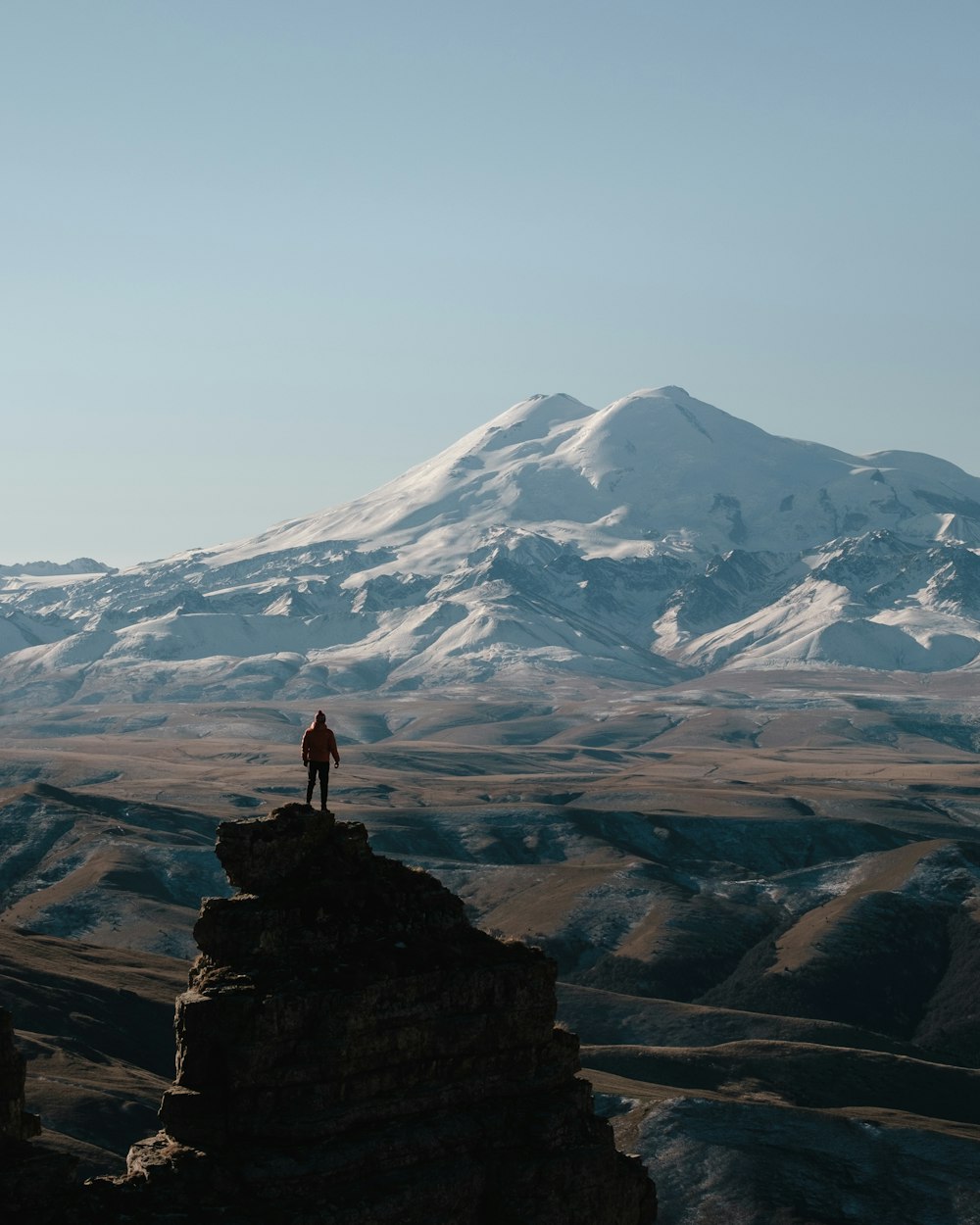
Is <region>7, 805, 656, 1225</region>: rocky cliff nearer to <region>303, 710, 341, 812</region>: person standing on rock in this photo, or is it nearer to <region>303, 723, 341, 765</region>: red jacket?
<region>303, 710, 341, 812</region>: person standing on rock

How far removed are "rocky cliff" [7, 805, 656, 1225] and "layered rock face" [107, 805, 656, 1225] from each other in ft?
0.12

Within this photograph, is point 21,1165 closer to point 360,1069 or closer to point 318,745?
point 360,1069

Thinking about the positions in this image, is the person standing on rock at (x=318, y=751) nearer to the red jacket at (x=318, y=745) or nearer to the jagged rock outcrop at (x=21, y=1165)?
the red jacket at (x=318, y=745)

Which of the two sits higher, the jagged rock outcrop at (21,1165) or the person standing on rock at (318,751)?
the person standing on rock at (318,751)

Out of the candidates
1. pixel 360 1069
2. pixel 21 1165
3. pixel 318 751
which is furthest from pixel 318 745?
pixel 21 1165

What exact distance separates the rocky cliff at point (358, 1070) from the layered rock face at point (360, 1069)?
0.12ft

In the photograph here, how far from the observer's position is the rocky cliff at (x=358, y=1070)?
3139 centimetres

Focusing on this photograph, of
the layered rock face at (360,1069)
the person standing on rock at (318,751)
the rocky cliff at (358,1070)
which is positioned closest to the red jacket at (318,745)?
the person standing on rock at (318,751)

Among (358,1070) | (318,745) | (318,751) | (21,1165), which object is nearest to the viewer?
(21,1165)

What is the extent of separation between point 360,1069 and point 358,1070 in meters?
0.05

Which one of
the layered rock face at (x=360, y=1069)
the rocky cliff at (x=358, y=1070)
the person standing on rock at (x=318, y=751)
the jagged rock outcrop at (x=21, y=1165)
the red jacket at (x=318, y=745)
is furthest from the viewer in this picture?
the red jacket at (x=318, y=745)

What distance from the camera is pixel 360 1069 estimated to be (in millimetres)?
A: 32688

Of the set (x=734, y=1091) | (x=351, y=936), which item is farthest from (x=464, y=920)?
(x=734, y=1091)

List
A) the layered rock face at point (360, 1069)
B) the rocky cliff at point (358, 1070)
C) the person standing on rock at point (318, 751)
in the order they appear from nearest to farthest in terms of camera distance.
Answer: the rocky cliff at point (358, 1070), the layered rock face at point (360, 1069), the person standing on rock at point (318, 751)
